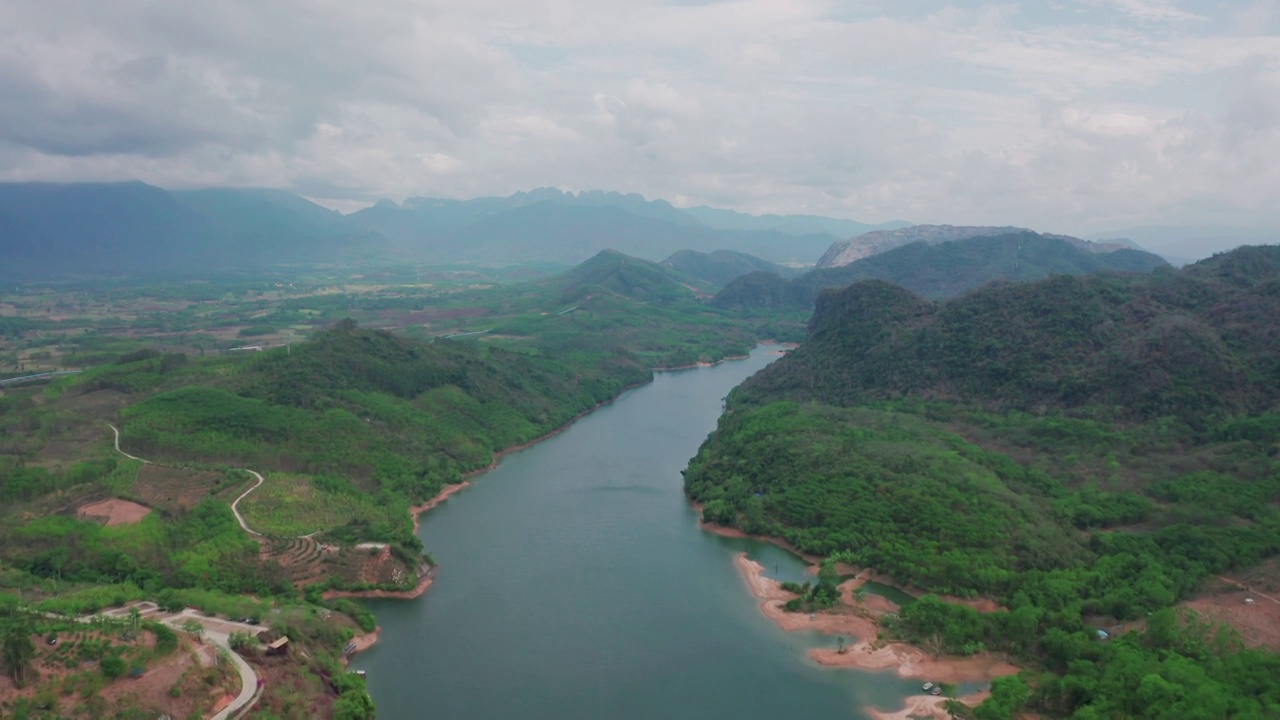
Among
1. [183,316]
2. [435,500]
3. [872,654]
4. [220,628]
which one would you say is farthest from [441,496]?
[183,316]

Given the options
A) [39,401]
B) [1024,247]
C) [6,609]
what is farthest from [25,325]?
[1024,247]

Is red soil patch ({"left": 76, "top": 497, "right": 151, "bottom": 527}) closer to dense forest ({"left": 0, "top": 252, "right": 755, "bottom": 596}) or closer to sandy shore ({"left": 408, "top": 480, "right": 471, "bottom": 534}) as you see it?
dense forest ({"left": 0, "top": 252, "right": 755, "bottom": 596})

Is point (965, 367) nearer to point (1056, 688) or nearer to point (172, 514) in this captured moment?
point (1056, 688)

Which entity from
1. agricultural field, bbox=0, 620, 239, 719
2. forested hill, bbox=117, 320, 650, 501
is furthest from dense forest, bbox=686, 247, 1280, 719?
agricultural field, bbox=0, 620, 239, 719

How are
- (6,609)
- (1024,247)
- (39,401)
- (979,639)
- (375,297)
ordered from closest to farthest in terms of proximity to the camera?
(6,609), (979,639), (39,401), (1024,247), (375,297)

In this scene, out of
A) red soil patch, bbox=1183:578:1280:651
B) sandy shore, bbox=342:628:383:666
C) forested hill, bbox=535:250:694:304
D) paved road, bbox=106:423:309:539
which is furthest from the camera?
forested hill, bbox=535:250:694:304
